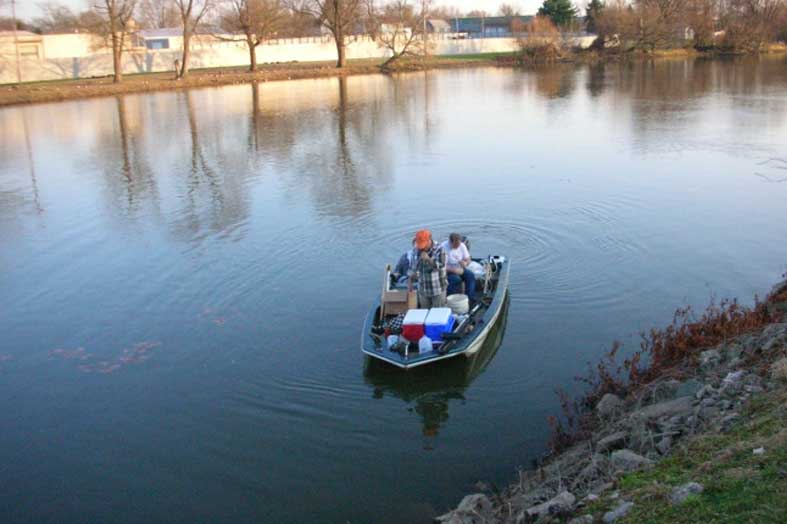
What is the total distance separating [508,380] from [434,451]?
80.9 inches

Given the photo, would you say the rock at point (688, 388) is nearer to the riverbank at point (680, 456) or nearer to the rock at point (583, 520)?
the riverbank at point (680, 456)

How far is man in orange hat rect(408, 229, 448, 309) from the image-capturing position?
11445mm

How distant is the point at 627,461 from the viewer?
22.2 ft

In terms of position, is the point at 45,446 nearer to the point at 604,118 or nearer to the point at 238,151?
the point at 238,151

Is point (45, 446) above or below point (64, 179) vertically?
below

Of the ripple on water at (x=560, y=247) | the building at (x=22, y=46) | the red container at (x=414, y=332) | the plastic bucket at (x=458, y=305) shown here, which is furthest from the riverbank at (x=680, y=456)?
the building at (x=22, y=46)

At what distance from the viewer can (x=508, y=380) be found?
10609mm

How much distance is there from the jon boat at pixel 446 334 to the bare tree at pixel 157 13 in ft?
201

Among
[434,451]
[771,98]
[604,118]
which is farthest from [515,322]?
[771,98]

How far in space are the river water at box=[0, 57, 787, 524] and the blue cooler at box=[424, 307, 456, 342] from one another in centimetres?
61

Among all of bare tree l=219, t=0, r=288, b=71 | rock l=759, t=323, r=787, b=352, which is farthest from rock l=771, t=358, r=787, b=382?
bare tree l=219, t=0, r=288, b=71

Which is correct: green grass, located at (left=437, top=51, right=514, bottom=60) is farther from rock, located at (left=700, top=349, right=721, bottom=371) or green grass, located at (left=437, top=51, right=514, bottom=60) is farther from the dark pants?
rock, located at (left=700, top=349, right=721, bottom=371)

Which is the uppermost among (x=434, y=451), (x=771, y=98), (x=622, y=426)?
(x=771, y=98)

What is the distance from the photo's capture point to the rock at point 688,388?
839 cm
